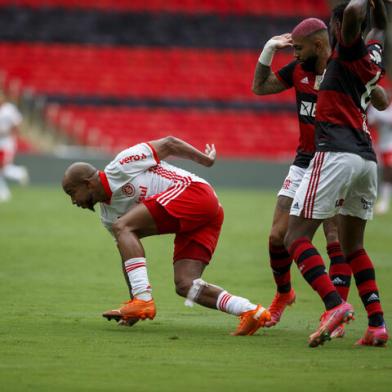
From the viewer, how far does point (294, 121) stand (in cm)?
3656

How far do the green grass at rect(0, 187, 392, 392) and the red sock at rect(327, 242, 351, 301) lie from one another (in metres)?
0.34

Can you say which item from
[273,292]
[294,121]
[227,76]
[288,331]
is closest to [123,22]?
[227,76]

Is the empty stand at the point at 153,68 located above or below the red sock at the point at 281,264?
below

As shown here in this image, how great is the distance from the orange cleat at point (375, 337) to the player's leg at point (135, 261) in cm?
157

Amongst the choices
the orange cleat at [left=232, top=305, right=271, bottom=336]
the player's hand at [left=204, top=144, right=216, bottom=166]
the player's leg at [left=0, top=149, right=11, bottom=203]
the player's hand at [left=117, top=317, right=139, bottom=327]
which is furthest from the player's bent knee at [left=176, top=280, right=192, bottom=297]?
the player's leg at [left=0, top=149, right=11, bottom=203]

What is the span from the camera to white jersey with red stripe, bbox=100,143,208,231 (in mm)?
8555

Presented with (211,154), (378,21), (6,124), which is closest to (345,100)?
(378,21)

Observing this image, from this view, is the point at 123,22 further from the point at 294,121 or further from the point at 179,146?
the point at 179,146

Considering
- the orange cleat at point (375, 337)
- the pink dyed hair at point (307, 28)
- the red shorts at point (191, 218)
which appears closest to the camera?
the orange cleat at point (375, 337)

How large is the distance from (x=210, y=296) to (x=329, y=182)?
4.65 ft

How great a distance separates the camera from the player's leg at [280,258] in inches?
347

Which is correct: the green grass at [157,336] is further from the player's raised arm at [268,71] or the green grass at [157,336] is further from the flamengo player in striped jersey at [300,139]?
the player's raised arm at [268,71]

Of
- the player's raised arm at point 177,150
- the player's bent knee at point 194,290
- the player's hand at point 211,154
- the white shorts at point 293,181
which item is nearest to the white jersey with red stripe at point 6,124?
the player's hand at point 211,154

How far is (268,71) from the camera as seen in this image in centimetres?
866
